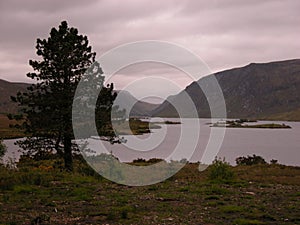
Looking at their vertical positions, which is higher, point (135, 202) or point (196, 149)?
point (135, 202)

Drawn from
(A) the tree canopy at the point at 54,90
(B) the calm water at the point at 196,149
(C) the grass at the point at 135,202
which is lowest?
(B) the calm water at the point at 196,149

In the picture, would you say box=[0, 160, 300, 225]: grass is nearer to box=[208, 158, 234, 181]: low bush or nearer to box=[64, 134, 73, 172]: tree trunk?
box=[208, 158, 234, 181]: low bush

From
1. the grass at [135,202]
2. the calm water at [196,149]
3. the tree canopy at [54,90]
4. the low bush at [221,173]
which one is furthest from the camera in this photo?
the calm water at [196,149]

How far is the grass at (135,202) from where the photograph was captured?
1114 cm

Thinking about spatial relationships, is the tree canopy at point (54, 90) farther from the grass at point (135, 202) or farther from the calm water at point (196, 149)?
the calm water at point (196, 149)

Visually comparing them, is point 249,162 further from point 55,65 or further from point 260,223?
point 260,223

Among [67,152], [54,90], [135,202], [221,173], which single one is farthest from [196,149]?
[135,202]

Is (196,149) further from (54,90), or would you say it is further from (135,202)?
(135,202)

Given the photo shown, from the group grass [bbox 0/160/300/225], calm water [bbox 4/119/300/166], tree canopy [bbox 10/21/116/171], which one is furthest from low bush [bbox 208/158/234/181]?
calm water [bbox 4/119/300/166]

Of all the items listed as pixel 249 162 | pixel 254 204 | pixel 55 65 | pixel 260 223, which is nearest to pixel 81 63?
pixel 55 65

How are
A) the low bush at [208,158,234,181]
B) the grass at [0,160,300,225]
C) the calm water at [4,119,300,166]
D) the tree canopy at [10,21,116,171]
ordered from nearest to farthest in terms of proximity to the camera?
1. the grass at [0,160,300,225]
2. the low bush at [208,158,234,181]
3. the tree canopy at [10,21,116,171]
4. the calm water at [4,119,300,166]

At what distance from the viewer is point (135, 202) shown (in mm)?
13930

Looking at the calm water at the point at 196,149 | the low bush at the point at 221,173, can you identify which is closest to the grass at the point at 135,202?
the low bush at the point at 221,173

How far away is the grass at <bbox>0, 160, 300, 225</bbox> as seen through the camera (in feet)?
36.6
